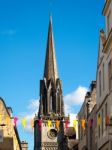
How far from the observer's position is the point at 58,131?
157250mm

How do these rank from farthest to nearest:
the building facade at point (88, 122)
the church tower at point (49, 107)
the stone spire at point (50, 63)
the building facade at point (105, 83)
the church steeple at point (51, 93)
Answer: the stone spire at point (50, 63) < the church steeple at point (51, 93) < the church tower at point (49, 107) < the building facade at point (88, 122) < the building facade at point (105, 83)

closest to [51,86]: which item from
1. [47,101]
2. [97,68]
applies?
[47,101]

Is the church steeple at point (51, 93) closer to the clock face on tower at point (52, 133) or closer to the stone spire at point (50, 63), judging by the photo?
the stone spire at point (50, 63)

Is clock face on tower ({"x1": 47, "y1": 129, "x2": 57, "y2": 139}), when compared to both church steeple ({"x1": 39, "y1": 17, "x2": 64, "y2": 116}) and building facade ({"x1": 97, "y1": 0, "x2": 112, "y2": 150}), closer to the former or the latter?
church steeple ({"x1": 39, "y1": 17, "x2": 64, "y2": 116})

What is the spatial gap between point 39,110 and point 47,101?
12.4 ft

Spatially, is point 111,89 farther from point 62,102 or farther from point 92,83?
point 62,102

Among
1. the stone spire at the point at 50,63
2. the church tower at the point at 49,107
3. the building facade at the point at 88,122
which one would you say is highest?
the stone spire at the point at 50,63

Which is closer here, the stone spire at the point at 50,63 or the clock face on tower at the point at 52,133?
the clock face on tower at the point at 52,133

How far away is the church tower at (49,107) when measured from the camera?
16275 cm

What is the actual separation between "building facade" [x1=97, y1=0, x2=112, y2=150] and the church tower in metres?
109

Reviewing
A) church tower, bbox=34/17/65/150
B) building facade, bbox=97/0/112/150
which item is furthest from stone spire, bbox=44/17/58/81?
building facade, bbox=97/0/112/150

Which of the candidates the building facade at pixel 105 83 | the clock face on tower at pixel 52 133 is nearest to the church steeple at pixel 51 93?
the clock face on tower at pixel 52 133

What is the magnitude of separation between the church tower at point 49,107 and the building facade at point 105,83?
358 ft

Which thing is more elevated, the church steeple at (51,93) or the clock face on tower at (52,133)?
the church steeple at (51,93)
